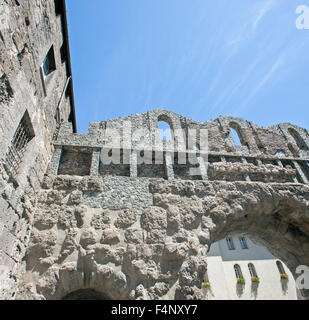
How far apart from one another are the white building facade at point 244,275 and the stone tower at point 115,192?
9910 millimetres

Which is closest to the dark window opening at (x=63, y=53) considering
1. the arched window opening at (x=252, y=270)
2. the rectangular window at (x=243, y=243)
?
the rectangular window at (x=243, y=243)

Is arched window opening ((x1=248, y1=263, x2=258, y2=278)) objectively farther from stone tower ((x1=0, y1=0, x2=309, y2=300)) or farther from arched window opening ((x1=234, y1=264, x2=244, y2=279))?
stone tower ((x1=0, y1=0, x2=309, y2=300))

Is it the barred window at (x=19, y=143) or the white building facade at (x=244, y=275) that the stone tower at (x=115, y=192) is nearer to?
the barred window at (x=19, y=143)

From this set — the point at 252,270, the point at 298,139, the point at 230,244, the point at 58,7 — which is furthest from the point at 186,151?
the point at 252,270

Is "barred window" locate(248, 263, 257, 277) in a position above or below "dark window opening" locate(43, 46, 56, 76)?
below

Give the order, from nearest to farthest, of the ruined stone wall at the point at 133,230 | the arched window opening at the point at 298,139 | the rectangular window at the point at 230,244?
the ruined stone wall at the point at 133,230 → the arched window opening at the point at 298,139 → the rectangular window at the point at 230,244

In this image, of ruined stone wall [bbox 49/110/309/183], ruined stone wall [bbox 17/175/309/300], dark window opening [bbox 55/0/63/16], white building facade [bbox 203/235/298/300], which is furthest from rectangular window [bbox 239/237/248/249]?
dark window opening [bbox 55/0/63/16]

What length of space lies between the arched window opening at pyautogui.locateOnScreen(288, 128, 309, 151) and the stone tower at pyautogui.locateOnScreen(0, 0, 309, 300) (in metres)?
0.67

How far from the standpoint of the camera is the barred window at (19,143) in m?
3.97

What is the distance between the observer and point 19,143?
14.3 feet

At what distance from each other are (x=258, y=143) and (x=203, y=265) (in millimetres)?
5024

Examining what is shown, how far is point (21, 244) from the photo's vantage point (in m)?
4.09

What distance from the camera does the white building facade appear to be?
15.7m
